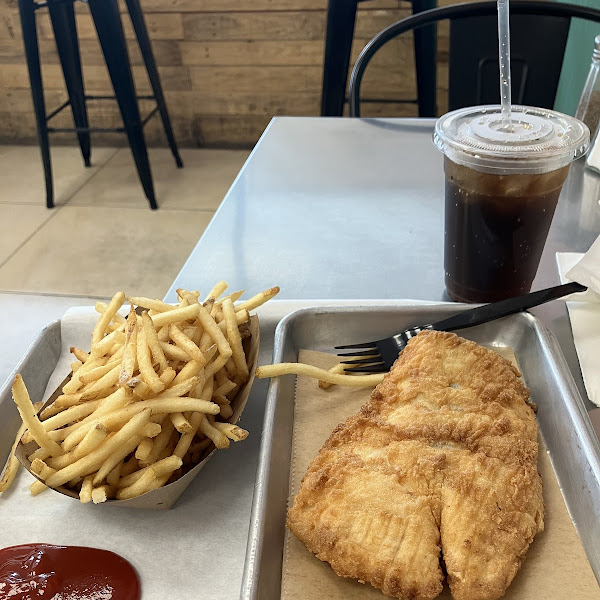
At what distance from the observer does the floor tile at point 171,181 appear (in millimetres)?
4570

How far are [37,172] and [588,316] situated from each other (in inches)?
194

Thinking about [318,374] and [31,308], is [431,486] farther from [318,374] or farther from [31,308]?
[31,308]

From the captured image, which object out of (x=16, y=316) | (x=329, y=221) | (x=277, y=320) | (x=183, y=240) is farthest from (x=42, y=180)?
(x=277, y=320)

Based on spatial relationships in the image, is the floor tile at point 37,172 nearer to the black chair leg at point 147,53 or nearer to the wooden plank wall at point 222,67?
the wooden plank wall at point 222,67

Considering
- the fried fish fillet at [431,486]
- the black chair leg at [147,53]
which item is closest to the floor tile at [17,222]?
the black chair leg at [147,53]

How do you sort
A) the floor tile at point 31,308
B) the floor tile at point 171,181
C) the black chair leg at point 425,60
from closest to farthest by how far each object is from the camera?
the floor tile at point 31,308
the black chair leg at point 425,60
the floor tile at point 171,181

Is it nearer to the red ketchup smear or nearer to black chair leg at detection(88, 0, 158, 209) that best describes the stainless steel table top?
the red ketchup smear

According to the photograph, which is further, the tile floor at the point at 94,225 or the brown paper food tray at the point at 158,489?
the tile floor at the point at 94,225

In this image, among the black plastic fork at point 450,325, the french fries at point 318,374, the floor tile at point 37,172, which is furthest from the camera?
the floor tile at point 37,172

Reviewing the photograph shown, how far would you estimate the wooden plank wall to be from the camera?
4.72m

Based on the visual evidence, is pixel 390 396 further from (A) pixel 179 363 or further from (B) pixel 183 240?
(B) pixel 183 240

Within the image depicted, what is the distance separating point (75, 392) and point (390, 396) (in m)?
0.58

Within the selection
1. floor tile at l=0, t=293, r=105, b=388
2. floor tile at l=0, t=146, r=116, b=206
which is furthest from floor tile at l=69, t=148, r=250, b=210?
floor tile at l=0, t=293, r=105, b=388

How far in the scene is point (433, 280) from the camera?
1497 mm
